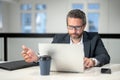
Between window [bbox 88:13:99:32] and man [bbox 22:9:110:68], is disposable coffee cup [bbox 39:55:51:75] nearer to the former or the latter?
man [bbox 22:9:110:68]

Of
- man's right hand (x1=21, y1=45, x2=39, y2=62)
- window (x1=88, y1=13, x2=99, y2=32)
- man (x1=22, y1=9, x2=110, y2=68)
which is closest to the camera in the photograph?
man's right hand (x1=21, y1=45, x2=39, y2=62)

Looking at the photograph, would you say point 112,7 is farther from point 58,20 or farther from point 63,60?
point 63,60

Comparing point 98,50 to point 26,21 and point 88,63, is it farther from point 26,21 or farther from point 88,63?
point 26,21

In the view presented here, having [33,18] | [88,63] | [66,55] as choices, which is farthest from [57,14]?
[66,55]

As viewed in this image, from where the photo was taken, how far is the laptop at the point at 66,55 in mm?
1422

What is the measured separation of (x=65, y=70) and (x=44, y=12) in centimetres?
777

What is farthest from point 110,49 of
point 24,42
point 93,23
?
point 93,23

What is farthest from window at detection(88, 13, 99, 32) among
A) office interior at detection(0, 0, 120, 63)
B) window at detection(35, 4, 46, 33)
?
window at detection(35, 4, 46, 33)

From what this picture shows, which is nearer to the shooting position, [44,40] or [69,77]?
[69,77]

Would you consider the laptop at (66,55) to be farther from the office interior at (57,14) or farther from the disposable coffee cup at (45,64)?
the office interior at (57,14)

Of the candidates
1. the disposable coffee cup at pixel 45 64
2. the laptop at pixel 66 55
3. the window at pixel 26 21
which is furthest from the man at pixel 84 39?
the window at pixel 26 21

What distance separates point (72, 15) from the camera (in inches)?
71.4

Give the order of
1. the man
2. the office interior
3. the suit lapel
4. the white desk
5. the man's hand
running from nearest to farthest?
the white desk < the man's hand < the man < the suit lapel < the office interior

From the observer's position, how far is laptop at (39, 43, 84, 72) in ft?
4.66
